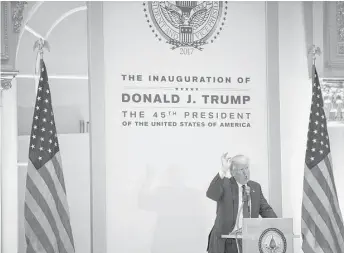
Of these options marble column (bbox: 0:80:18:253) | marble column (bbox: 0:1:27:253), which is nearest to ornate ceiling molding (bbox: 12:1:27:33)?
marble column (bbox: 0:1:27:253)

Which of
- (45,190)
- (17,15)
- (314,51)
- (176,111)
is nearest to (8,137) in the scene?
A: (45,190)

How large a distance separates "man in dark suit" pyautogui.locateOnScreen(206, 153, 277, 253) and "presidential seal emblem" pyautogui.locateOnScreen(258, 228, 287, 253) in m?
0.73

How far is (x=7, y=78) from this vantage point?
604 cm

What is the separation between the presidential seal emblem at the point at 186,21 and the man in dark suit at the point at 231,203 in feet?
5.79

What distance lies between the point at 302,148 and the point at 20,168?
10.5 ft

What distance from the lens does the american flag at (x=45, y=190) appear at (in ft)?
18.8

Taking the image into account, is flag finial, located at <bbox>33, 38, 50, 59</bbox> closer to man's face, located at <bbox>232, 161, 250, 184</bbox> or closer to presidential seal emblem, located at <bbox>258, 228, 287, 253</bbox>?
man's face, located at <bbox>232, 161, 250, 184</bbox>

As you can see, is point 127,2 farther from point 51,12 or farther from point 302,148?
point 302,148

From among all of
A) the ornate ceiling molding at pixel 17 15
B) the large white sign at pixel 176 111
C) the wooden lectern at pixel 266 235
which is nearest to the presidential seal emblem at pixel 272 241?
the wooden lectern at pixel 266 235

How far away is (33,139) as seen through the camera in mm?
5859

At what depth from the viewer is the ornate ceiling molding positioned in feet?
19.9

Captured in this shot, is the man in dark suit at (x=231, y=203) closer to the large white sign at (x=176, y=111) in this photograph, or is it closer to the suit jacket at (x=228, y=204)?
the suit jacket at (x=228, y=204)

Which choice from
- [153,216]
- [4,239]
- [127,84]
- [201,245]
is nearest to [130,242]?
[153,216]

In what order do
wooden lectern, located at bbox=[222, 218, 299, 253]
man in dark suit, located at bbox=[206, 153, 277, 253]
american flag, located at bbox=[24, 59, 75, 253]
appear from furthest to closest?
american flag, located at bbox=[24, 59, 75, 253] < man in dark suit, located at bbox=[206, 153, 277, 253] < wooden lectern, located at bbox=[222, 218, 299, 253]
